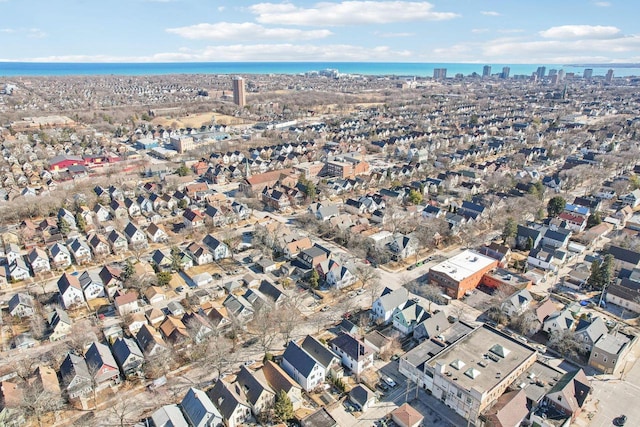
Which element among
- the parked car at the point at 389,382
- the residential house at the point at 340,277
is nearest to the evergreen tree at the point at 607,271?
the residential house at the point at 340,277

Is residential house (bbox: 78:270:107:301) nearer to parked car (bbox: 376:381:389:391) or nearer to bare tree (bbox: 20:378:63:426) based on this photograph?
bare tree (bbox: 20:378:63:426)

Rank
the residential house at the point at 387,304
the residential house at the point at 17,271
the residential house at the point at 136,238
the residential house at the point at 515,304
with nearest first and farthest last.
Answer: the residential house at the point at 387,304 < the residential house at the point at 515,304 < the residential house at the point at 17,271 < the residential house at the point at 136,238

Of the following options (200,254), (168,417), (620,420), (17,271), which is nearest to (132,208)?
(17,271)

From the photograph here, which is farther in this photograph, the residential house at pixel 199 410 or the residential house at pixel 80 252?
the residential house at pixel 80 252

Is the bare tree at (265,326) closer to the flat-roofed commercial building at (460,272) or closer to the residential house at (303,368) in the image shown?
the residential house at (303,368)

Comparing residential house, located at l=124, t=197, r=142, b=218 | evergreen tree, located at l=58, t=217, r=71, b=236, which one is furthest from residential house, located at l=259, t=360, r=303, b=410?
residential house, located at l=124, t=197, r=142, b=218

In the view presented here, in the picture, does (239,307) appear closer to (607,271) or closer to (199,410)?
(199,410)
